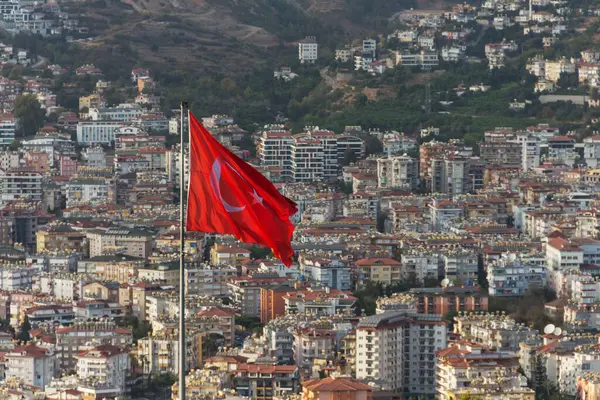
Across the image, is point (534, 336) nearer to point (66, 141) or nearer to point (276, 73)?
point (66, 141)

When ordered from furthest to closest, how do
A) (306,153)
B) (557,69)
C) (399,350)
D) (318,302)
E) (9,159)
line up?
1. (557,69)
2. (9,159)
3. (306,153)
4. (318,302)
5. (399,350)

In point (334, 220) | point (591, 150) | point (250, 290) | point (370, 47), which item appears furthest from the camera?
point (370, 47)

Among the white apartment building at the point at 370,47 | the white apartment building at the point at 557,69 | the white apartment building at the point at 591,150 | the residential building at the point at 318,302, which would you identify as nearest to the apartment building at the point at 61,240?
the residential building at the point at 318,302

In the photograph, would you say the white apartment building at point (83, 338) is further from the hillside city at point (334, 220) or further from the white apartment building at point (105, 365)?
the white apartment building at point (105, 365)

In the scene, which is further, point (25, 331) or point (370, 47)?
point (370, 47)

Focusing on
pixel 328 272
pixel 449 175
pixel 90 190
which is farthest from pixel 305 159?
pixel 328 272

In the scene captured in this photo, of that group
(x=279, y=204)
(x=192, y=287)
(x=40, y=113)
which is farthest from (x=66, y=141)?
(x=279, y=204)

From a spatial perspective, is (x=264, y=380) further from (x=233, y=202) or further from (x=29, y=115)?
(x=29, y=115)
